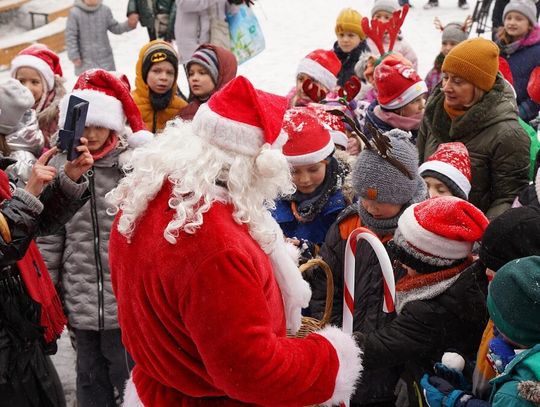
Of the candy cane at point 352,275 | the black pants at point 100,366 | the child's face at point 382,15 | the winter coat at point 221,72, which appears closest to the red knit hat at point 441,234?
the candy cane at point 352,275

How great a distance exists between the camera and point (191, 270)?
2.05 metres

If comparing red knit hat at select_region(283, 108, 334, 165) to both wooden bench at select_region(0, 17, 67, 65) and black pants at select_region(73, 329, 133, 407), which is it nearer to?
black pants at select_region(73, 329, 133, 407)

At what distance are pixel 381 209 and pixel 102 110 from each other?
1.54 meters

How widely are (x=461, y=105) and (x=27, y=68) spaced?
311 centimetres

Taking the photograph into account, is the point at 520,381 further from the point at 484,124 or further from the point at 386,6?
the point at 386,6

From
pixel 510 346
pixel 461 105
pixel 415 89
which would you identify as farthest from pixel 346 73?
pixel 510 346

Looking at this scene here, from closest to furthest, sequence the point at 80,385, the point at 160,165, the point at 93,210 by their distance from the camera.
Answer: the point at 160,165, the point at 93,210, the point at 80,385

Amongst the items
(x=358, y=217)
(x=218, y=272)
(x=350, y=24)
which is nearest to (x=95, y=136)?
(x=358, y=217)

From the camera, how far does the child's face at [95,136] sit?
3705mm

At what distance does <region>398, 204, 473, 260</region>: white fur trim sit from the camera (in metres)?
2.92

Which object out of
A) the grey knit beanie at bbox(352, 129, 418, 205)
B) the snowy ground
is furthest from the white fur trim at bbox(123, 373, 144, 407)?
the snowy ground

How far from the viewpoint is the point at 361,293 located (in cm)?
325

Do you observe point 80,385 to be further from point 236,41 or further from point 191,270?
point 236,41

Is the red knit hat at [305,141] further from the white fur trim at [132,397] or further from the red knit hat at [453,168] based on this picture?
the white fur trim at [132,397]
